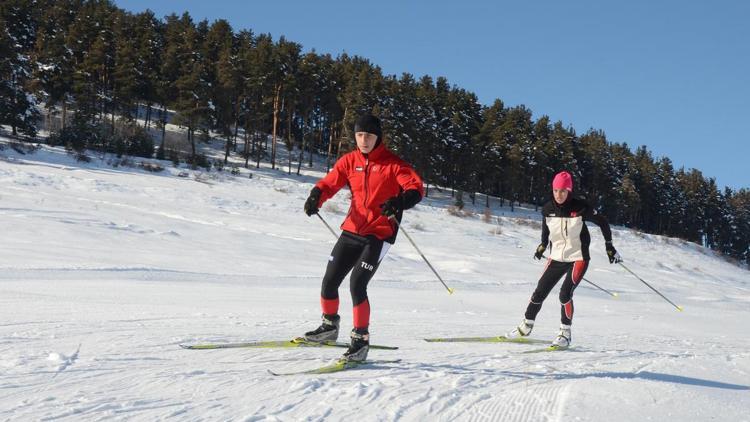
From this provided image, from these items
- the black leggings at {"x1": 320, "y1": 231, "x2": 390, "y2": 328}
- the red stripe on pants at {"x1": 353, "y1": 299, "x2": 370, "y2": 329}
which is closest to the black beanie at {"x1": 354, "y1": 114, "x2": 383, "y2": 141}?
the black leggings at {"x1": 320, "y1": 231, "x2": 390, "y2": 328}

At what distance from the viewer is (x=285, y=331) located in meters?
5.35

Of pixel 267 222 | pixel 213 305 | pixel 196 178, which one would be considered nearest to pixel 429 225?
pixel 267 222

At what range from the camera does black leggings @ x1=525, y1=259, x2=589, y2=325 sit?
20.1 ft

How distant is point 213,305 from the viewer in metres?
6.60

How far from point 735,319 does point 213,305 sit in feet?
33.6

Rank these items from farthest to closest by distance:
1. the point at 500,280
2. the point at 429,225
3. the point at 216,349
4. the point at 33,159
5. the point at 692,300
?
the point at 33,159 < the point at 429,225 < the point at 692,300 < the point at 500,280 < the point at 216,349

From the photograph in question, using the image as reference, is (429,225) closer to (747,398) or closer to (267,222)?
(267,222)

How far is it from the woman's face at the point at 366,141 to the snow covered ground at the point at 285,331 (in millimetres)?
1603

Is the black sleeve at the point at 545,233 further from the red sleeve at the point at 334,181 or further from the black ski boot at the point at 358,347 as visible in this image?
the black ski boot at the point at 358,347

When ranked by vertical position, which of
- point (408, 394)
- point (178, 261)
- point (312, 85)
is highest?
point (312, 85)

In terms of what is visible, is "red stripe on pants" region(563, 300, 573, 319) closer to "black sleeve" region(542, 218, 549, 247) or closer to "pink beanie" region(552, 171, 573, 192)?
"black sleeve" region(542, 218, 549, 247)

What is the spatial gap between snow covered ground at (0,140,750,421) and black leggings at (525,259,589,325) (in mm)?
473

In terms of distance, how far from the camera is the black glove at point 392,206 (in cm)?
400

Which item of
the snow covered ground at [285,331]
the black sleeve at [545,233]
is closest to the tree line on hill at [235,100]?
the snow covered ground at [285,331]
